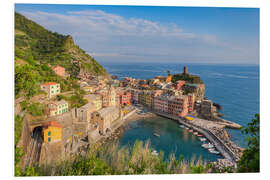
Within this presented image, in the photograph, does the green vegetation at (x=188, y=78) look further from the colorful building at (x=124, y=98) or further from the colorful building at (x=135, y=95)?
the colorful building at (x=124, y=98)

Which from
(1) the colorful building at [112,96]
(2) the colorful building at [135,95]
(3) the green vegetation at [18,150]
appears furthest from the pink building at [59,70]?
(2) the colorful building at [135,95]

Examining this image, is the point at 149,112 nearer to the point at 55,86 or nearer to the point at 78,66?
the point at 78,66

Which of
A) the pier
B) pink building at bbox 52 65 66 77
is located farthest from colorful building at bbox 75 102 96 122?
the pier

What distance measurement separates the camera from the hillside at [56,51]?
5.60 meters

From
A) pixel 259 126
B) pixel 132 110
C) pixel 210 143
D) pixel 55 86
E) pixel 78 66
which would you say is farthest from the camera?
pixel 132 110

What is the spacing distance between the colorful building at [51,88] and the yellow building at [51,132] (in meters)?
0.88

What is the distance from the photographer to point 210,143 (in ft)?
22.8

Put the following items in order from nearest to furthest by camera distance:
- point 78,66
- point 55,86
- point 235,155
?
point 55,86
point 235,155
point 78,66

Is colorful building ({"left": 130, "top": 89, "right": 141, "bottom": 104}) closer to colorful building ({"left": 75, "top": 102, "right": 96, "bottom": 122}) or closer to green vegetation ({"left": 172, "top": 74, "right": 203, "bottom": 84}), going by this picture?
green vegetation ({"left": 172, "top": 74, "right": 203, "bottom": 84})

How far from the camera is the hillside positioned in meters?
5.60

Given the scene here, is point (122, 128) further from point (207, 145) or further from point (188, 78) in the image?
point (188, 78)

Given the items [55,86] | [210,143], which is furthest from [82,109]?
[210,143]

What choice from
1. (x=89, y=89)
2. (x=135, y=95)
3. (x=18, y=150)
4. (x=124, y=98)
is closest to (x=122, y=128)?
(x=89, y=89)

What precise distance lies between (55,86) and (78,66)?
5.93 ft
